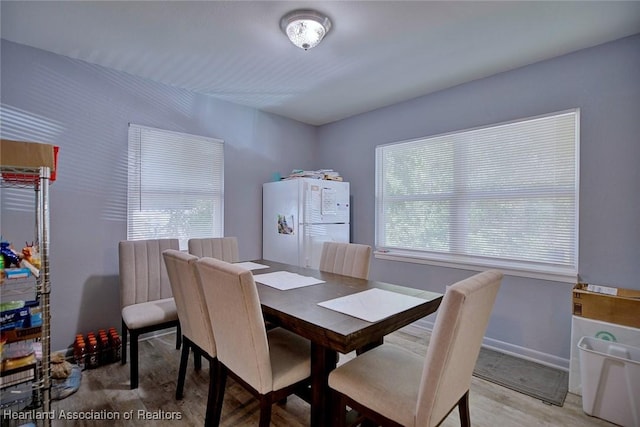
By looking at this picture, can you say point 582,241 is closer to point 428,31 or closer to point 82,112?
point 428,31

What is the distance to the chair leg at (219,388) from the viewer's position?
5.18ft

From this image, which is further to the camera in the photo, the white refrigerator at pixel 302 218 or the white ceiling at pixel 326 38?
the white refrigerator at pixel 302 218

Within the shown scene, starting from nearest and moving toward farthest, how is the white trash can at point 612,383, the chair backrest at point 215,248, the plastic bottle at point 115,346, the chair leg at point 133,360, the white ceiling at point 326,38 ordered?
the white trash can at point 612,383, the white ceiling at point 326,38, the chair leg at point 133,360, the plastic bottle at point 115,346, the chair backrest at point 215,248

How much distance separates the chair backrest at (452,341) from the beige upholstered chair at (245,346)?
619mm

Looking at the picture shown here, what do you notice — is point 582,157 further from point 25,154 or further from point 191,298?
point 25,154

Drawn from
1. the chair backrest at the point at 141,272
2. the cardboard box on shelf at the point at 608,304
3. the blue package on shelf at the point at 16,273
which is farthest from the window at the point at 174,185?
the cardboard box on shelf at the point at 608,304

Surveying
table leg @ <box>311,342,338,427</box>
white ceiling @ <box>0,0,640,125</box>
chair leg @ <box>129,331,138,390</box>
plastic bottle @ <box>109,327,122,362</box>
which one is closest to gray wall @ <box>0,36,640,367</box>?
white ceiling @ <box>0,0,640,125</box>

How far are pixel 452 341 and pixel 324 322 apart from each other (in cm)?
50

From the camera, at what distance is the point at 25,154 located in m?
1.25

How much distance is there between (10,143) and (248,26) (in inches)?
57.6

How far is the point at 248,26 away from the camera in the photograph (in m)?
2.02

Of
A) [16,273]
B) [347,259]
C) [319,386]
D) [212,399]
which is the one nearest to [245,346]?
[319,386]

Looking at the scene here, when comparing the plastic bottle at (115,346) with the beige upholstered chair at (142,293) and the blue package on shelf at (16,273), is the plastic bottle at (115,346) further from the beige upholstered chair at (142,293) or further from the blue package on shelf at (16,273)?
the blue package on shelf at (16,273)

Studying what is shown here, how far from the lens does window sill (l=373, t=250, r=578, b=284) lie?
237 cm
